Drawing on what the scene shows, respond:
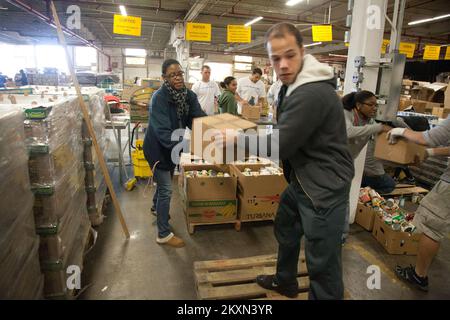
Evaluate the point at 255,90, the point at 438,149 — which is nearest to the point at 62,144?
the point at 438,149

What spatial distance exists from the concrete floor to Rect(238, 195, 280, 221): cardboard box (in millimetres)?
150

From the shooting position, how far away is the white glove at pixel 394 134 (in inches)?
84.5

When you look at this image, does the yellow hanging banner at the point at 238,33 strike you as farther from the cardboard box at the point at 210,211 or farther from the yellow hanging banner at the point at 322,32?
the cardboard box at the point at 210,211

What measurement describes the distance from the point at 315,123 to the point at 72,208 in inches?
72.1

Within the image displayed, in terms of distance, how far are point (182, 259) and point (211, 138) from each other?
128cm

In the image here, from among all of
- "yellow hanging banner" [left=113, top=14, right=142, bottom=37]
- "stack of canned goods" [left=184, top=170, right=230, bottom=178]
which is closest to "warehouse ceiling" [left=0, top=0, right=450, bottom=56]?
"yellow hanging banner" [left=113, top=14, right=142, bottom=37]

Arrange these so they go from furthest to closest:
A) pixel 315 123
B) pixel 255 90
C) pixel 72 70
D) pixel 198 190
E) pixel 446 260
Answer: pixel 255 90 → pixel 198 190 → pixel 446 260 → pixel 72 70 → pixel 315 123

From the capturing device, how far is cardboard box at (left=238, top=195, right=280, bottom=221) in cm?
313

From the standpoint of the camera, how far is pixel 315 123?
54.6 inches

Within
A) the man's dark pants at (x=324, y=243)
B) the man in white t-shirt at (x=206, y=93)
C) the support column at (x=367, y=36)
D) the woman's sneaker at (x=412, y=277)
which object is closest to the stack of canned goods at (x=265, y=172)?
the support column at (x=367, y=36)

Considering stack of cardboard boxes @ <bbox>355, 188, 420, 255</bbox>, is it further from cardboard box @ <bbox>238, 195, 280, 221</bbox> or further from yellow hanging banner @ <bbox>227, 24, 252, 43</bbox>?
yellow hanging banner @ <bbox>227, 24, 252, 43</bbox>

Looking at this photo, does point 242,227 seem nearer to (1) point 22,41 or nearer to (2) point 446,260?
(2) point 446,260

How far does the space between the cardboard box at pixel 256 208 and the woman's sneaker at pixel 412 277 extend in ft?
3.97

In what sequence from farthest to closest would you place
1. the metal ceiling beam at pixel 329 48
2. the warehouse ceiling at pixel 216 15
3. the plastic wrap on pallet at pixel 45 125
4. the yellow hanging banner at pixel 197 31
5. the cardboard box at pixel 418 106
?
the metal ceiling beam at pixel 329 48 < the warehouse ceiling at pixel 216 15 < the yellow hanging banner at pixel 197 31 < the cardboard box at pixel 418 106 < the plastic wrap on pallet at pixel 45 125
